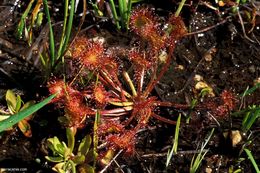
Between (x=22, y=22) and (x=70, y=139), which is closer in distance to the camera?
(x=70, y=139)

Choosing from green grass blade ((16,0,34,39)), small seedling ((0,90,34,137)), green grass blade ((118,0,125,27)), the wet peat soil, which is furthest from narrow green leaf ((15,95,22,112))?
green grass blade ((118,0,125,27))

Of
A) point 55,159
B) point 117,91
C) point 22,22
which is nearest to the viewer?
point 55,159

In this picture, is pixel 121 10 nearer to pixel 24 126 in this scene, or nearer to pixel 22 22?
pixel 22 22

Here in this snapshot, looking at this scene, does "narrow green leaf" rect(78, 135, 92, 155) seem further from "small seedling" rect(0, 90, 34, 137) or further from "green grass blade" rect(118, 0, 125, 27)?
"green grass blade" rect(118, 0, 125, 27)

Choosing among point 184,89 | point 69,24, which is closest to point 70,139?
point 69,24

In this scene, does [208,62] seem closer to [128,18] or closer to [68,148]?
[128,18]

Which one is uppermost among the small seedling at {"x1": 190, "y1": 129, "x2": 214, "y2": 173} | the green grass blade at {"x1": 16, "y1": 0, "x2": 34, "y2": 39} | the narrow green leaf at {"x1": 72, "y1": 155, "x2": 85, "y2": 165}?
the green grass blade at {"x1": 16, "y1": 0, "x2": 34, "y2": 39}

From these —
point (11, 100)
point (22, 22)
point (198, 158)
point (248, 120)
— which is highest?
point (22, 22)

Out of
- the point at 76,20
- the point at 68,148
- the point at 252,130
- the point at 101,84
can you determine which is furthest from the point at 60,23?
the point at 252,130

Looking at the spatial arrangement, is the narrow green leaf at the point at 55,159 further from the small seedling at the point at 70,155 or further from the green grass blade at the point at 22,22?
the green grass blade at the point at 22,22

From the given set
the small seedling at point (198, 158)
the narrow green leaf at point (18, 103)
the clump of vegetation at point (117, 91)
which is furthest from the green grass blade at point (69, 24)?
the small seedling at point (198, 158)
